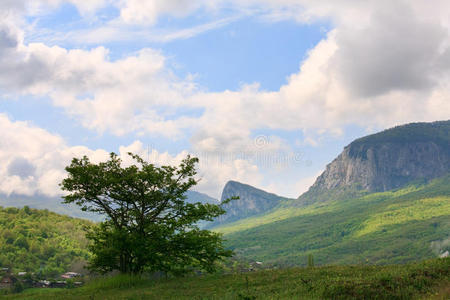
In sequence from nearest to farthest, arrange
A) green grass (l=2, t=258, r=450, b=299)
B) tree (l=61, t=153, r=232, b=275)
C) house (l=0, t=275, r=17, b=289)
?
green grass (l=2, t=258, r=450, b=299) < tree (l=61, t=153, r=232, b=275) < house (l=0, t=275, r=17, b=289)

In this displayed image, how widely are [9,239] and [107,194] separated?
443 ft

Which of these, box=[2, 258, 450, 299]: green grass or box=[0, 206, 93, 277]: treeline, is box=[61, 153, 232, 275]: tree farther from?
box=[0, 206, 93, 277]: treeline

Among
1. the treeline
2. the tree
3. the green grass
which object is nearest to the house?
the treeline

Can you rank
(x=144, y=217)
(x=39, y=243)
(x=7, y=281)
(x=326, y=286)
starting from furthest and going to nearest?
(x=39, y=243) → (x=7, y=281) → (x=144, y=217) → (x=326, y=286)

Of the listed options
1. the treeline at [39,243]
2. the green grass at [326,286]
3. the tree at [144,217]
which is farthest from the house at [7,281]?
the green grass at [326,286]

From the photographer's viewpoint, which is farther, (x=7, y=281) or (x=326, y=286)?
(x=7, y=281)

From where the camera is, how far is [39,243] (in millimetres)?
145375

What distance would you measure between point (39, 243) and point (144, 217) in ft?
431

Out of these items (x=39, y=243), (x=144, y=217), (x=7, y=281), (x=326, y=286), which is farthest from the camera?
(x=39, y=243)

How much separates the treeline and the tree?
328 ft

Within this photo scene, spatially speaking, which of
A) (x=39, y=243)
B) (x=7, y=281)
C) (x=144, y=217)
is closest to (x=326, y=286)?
(x=144, y=217)

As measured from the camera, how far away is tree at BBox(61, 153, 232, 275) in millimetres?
31219

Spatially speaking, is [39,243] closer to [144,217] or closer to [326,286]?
[144,217]

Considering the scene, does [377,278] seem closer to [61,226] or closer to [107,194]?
[107,194]
